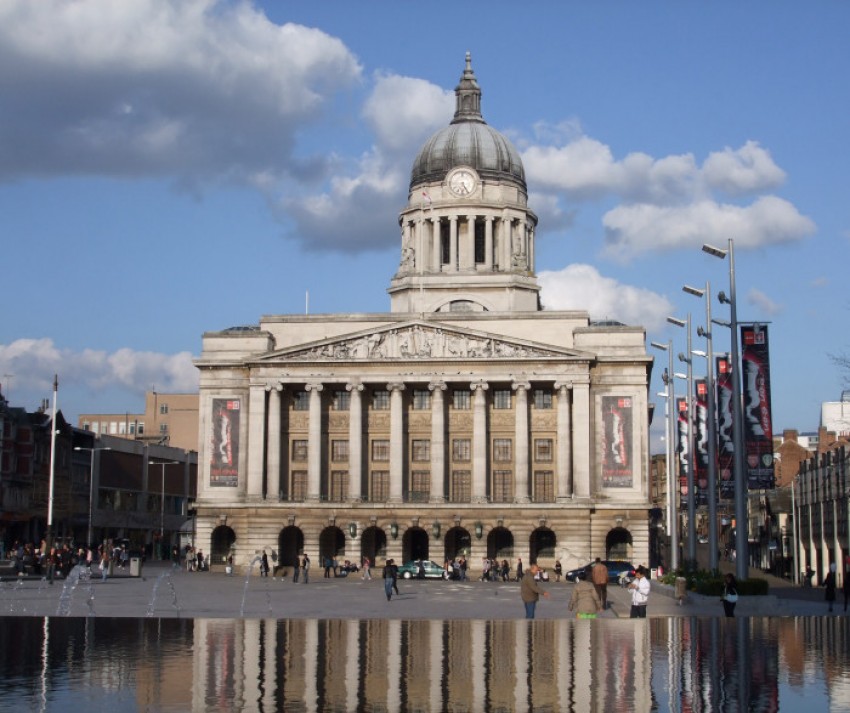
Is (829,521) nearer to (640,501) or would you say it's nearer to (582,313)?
(640,501)

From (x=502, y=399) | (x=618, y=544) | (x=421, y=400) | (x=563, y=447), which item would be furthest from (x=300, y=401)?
(x=618, y=544)

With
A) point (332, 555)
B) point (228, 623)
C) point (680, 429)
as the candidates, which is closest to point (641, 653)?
point (228, 623)

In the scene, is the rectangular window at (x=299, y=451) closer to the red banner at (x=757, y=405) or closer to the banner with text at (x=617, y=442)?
the banner with text at (x=617, y=442)

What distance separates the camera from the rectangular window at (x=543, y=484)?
104 metres

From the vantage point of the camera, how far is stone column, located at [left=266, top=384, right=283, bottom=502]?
10473 cm

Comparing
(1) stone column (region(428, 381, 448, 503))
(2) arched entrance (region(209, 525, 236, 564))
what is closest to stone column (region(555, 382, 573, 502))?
(1) stone column (region(428, 381, 448, 503))

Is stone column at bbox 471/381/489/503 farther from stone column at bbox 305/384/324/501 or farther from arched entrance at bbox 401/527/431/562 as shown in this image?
stone column at bbox 305/384/324/501

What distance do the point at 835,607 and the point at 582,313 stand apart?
53.1m

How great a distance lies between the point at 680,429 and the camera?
262 ft

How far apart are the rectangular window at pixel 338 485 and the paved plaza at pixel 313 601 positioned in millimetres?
22748

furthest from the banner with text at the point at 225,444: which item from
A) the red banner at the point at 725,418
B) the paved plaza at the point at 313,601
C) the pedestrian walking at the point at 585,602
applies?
the pedestrian walking at the point at 585,602

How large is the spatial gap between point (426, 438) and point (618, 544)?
16.1 meters

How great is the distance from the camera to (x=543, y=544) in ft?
337

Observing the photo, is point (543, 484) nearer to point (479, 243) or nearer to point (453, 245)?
point (453, 245)
